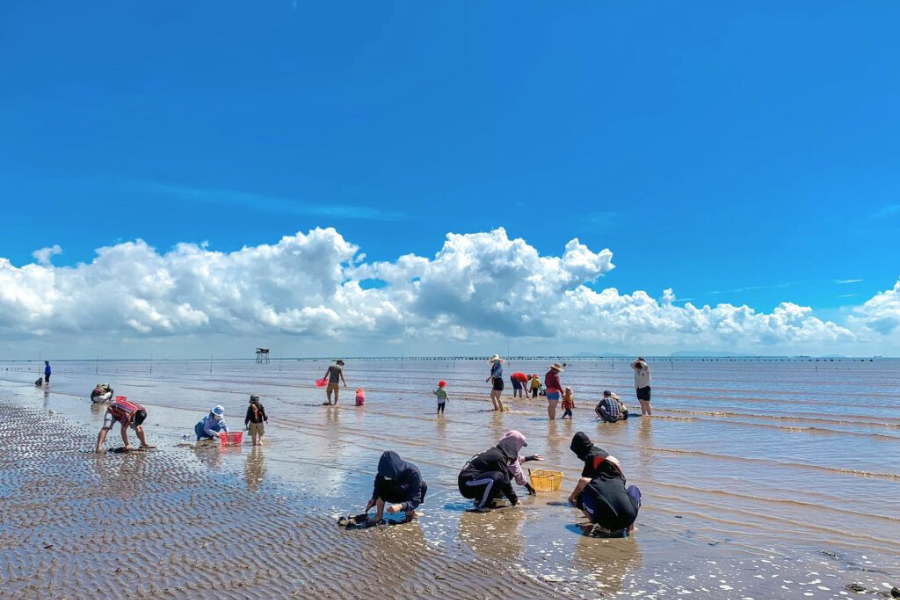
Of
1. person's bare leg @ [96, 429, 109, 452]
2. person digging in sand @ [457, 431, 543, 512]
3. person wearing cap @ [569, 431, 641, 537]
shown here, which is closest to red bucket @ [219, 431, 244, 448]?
person's bare leg @ [96, 429, 109, 452]

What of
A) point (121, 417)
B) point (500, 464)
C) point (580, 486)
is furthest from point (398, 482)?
point (121, 417)

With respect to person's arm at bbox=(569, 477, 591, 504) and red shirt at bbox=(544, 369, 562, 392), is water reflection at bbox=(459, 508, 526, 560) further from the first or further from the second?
red shirt at bbox=(544, 369, 562, 392)

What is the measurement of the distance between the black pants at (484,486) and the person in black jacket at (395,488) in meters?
0.78

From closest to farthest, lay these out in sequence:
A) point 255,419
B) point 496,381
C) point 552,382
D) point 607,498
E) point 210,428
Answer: point 607,498 < point 255,419 < point 210,428 < point 552,382 < point 496,381

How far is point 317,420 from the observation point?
20266 mm

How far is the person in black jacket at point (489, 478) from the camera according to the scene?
8148mm

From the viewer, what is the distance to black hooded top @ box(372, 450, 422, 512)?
7.46 meters

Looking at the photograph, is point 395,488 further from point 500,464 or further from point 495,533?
point 500,464

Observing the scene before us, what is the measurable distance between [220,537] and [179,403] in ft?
75.8

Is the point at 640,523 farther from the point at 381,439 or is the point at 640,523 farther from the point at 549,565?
the point at 381,439

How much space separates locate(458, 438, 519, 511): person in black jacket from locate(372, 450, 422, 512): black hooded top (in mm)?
836

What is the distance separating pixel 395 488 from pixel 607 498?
2.62 meters

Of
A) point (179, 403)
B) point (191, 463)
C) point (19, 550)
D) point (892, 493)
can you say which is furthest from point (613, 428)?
point (179, 403)

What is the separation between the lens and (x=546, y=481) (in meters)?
9.27
